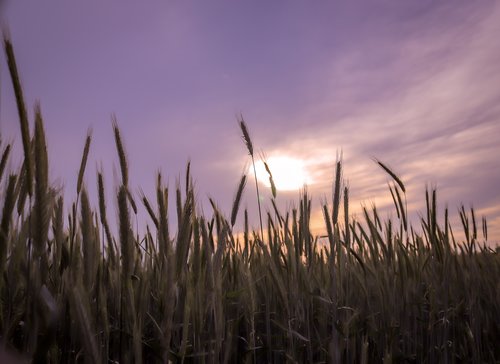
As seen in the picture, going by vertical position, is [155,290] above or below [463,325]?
above

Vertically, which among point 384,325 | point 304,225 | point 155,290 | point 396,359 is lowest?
point 396,359

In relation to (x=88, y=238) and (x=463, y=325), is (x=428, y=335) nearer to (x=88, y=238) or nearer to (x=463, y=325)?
(x=463, y=325)

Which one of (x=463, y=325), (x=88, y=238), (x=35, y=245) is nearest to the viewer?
(x=35, y=245)

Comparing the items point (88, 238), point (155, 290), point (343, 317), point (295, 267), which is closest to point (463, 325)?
point (343, 317)

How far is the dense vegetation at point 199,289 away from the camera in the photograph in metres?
1.36

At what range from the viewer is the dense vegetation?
1355mm

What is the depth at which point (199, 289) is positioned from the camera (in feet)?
5.88

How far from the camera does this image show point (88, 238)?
1463 millimetres

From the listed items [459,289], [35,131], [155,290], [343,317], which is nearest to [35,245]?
[35,131]

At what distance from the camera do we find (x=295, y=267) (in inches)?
89.8

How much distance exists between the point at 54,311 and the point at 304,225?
4.22ft

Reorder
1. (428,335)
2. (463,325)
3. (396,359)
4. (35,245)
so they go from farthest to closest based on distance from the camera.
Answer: (463,325) → (428,335) → (396,359) → (35,245)

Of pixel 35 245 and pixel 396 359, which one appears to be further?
pixel 396 359

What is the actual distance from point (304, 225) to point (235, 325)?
563 mm
